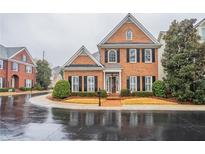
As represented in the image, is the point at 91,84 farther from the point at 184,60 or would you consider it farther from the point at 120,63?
the point at 184,60

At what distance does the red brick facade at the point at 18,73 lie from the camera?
115 ft

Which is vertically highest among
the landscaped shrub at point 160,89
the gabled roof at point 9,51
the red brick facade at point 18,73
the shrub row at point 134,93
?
the gabled roof at point 9,51

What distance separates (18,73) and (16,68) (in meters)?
1.11

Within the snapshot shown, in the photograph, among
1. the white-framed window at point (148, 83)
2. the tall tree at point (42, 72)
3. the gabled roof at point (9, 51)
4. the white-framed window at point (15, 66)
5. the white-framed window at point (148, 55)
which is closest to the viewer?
the white-framed window at point (148, 83)

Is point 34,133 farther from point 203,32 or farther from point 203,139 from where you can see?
point 203,32

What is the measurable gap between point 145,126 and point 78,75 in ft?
43.4

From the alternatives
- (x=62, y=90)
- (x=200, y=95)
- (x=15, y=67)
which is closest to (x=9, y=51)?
(x=15, y=67)

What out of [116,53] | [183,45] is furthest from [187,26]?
[116,53]

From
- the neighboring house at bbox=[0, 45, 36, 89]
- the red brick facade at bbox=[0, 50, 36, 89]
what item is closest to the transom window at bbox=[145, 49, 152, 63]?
the neighboring house at bbox=[0, 45, 36, 89]

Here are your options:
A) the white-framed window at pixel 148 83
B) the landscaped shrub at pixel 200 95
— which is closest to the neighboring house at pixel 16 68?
the white-framed window at pixel 148 83

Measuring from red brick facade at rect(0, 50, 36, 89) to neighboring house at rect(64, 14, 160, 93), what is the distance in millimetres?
19977

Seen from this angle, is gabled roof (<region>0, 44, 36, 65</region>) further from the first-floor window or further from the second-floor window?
the first-floor window

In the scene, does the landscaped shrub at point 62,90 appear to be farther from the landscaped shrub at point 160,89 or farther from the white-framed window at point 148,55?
the white-framed window at point 148,55

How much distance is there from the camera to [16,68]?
37844mm
